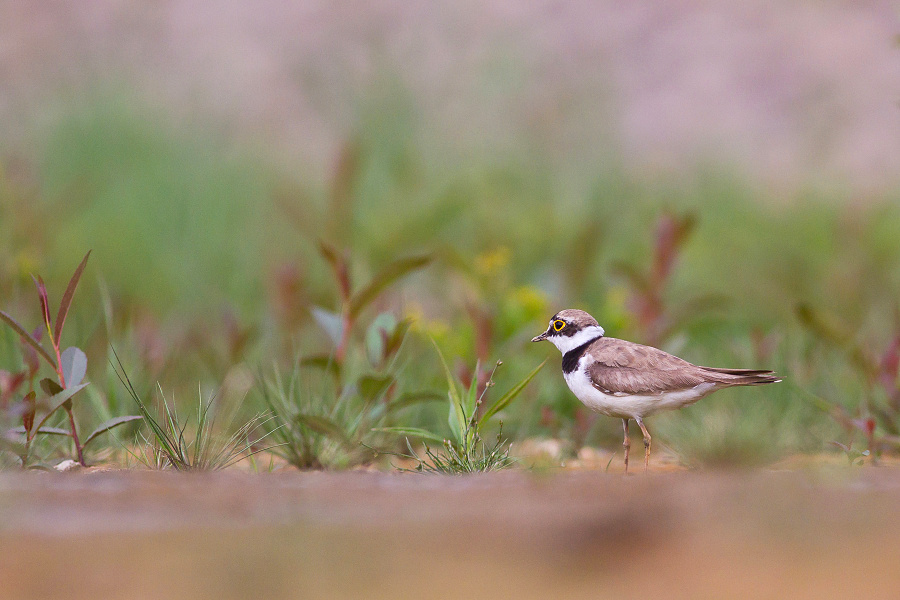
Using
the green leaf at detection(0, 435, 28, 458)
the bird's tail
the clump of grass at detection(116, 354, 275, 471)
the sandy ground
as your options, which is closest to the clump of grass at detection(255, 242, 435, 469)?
the clump of grass at detection(116, 354, 275, 471)

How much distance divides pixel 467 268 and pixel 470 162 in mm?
2504

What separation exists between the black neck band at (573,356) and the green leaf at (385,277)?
0.60 meters

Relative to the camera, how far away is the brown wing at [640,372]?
2.80 meters

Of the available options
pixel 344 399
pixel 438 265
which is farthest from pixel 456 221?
pixel 344 399

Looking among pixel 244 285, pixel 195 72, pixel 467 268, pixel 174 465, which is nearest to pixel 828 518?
pixel 174 465

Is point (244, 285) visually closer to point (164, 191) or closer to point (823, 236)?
point (164, 191)

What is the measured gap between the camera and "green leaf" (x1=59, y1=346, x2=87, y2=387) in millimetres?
2570

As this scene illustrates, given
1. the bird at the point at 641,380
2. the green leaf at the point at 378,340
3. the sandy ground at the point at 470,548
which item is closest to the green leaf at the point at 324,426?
the green leaf at the point at 378,340

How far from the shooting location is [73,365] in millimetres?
2598

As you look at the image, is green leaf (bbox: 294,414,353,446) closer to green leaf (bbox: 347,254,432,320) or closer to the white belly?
green leaf (bbox: 347,254,432,320)

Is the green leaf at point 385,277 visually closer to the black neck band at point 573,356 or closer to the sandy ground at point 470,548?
the black neck band at point 573,356

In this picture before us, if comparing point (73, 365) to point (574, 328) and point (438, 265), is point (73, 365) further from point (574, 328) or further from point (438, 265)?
point (438, 265)

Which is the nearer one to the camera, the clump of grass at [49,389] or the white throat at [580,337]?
the clump of grass at [49,389]

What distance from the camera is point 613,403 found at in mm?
2799
